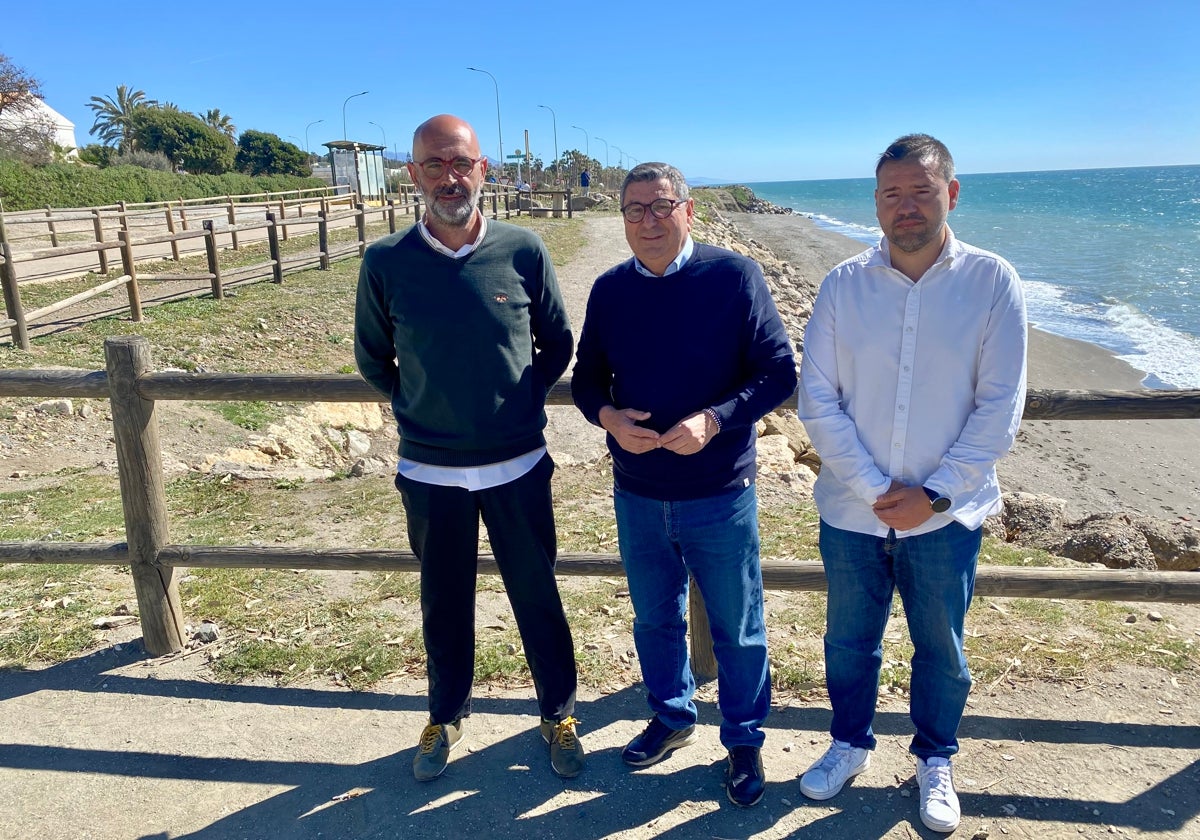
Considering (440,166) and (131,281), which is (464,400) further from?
(131,281)

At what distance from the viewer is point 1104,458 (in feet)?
37.8

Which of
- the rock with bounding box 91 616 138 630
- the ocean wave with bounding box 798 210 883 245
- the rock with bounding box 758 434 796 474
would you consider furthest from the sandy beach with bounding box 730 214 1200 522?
the ocean wave with bounding box 798 210 883 245

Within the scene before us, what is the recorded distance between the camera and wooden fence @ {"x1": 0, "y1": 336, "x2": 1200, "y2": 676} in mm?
3105

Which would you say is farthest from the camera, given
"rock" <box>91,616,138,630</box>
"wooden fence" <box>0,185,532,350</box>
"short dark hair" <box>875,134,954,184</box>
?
"wooden fence" <box>0,185,532,350</box>

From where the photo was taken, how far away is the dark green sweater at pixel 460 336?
260 cm

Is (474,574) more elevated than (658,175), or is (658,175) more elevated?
(658,175)

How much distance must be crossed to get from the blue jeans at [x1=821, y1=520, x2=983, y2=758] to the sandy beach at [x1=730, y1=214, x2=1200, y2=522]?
20.4 ft

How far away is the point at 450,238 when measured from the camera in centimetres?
264

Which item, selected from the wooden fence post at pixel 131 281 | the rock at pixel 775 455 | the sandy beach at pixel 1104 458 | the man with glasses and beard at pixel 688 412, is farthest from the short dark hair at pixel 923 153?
the wooden fence post at pixel 131 281

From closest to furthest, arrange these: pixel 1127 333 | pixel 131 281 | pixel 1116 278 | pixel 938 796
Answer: pixel 938 796
pixel 131 281
pixel 1127 333
pixel 1116 278

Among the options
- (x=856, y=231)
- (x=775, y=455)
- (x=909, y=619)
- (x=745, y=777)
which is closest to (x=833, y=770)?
(x=745, y=777)

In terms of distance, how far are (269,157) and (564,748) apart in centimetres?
6029

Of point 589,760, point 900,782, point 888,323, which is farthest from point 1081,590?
point 589,760

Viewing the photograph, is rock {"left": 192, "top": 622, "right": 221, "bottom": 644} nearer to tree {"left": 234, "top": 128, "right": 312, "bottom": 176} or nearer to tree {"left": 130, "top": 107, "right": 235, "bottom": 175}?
tree {"left": 130, "top": 107, "right": 235, "bottom": 175}
